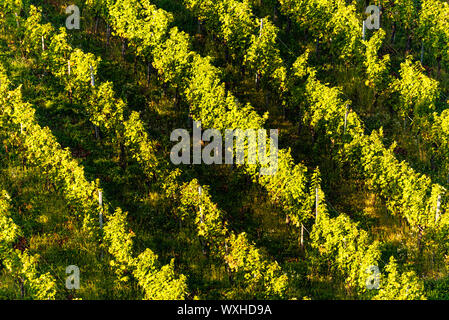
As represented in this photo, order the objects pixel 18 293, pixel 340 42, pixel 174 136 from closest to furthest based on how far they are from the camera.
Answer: pixel 18 293
pixel 174 136
pixel 340 42

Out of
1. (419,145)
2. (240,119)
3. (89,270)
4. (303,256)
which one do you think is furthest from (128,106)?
(419,145)

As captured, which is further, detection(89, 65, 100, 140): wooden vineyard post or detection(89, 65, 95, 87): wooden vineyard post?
detection(89, 65, 95, 87): wooden vineyard post

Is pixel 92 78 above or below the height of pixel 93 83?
above

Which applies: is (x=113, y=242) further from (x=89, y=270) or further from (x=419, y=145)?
(x=419, y=145)

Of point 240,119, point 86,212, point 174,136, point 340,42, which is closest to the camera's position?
point 86,212

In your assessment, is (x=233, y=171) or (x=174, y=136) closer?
(x=233, y=171)

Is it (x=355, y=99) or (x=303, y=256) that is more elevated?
(x=355, y=99)

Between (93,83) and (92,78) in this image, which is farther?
(93,83)

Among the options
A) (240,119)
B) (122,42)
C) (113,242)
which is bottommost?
(113,242)

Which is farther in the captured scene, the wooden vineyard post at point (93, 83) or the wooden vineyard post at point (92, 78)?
the wooden vineyard post at point (92, 78)
